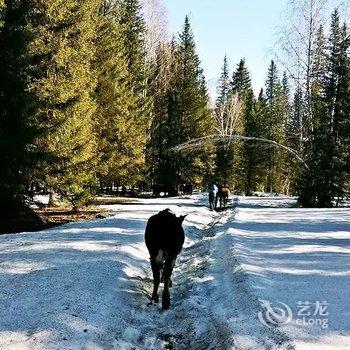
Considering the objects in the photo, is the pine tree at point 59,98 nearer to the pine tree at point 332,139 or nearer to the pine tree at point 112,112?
the pine tree at point 112,112

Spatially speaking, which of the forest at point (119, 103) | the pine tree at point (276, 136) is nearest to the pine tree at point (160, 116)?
the forest at point (119, 103)

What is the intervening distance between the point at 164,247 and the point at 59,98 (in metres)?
15.0

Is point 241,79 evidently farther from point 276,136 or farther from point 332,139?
point 332,139

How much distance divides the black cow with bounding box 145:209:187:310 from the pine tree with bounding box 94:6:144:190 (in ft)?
71.5

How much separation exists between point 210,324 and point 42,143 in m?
15.8

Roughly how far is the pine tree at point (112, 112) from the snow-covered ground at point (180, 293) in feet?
61.2

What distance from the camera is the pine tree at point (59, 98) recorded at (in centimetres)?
2036

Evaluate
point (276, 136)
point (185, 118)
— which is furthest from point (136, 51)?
point (276, 136)

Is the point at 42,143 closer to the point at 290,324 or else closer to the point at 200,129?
the point at 290,324

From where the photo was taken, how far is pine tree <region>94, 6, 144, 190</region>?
31812 millimetres

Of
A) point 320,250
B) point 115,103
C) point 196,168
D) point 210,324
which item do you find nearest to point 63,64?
point 115,103

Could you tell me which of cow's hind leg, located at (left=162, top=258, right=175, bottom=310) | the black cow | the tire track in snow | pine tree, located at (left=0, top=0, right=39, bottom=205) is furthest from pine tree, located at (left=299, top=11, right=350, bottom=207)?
cow's hind leg, located at (left=162, top=258, right=175, bottom=310)

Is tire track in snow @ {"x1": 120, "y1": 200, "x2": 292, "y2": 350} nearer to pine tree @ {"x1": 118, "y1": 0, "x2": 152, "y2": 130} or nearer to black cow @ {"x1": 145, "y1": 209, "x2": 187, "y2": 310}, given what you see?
black cow @ {"x1": 145, "y1": 209, "x2": 187, "y2": 310}

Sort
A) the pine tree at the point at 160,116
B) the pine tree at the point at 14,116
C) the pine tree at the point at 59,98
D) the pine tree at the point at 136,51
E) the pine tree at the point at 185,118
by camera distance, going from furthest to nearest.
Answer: the pine tree at the point at 185,118 < the pine tree at the point at 160,116 < the pine tree at the point at 136,51 < the pine tree at the point at 59,98 < the pine tree at the point at 14,116
